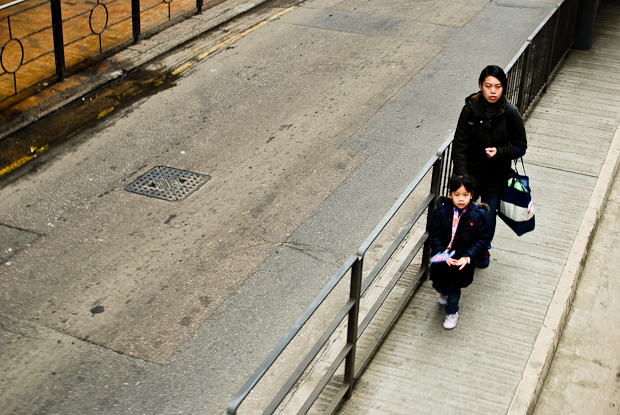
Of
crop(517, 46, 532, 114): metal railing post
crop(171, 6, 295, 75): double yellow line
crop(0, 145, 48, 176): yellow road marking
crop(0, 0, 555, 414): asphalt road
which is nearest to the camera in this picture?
crop(0, 0, 555, 414): asphalt road

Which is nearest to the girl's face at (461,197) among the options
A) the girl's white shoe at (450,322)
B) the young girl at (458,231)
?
the young girl at (458,231)

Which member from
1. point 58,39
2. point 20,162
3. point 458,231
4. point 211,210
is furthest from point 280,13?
point 458,231

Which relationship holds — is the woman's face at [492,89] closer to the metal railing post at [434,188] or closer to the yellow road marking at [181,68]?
the metal railing post at [434,188]

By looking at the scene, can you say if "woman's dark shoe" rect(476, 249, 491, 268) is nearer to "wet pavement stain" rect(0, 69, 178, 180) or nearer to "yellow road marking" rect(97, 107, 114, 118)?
"wet pavement stain" rect(0, 69, 178, 180)

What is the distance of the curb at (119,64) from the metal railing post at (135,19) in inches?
5.1

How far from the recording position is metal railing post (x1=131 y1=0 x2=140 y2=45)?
12044 mm

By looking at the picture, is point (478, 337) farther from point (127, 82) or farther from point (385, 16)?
point (385, 16)

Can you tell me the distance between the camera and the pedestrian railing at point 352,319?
416 centimetres

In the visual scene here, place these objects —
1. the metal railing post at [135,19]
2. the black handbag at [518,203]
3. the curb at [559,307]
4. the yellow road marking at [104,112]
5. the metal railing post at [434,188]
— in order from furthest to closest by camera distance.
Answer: the metal railing post at [135,19], the yellow road marking at [104,112], the black handbag at [518,203], the metal railing post at [434,188], the curb at [559,307]

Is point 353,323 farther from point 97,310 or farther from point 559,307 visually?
point 97,310

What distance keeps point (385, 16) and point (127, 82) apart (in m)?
5.12

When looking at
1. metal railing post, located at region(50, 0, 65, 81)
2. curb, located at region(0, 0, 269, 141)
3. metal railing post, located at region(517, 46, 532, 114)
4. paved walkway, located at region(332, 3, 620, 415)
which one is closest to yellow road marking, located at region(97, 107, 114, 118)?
curb, located at region(0, 0, 269, 141)

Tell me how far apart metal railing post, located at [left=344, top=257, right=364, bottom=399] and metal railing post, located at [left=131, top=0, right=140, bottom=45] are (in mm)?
8822

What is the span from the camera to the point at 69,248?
7102mm
